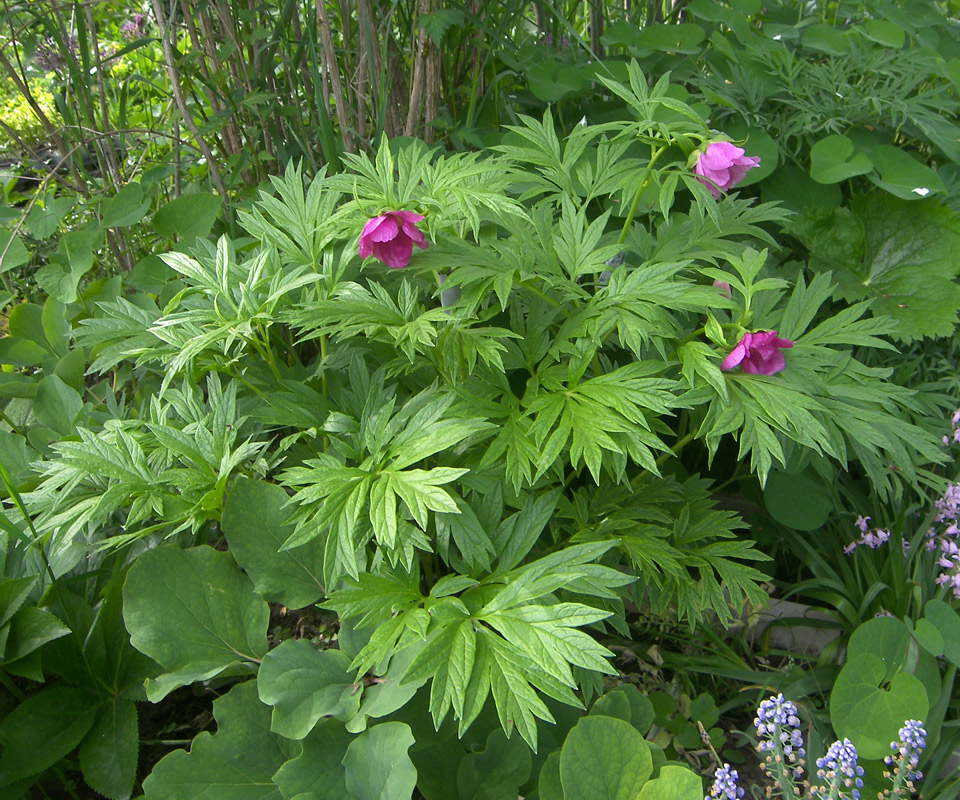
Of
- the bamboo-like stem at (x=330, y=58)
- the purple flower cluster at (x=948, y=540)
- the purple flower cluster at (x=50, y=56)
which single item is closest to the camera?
the purple flower cluster at (x=948, y=540)

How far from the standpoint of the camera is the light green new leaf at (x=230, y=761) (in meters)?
1.04

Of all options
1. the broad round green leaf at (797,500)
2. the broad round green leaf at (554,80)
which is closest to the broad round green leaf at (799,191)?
the broad round green leaf at (554,80)

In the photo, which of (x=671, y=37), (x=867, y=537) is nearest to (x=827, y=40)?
(x=671, y=37)

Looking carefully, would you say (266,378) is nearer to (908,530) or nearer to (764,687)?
(764,687)

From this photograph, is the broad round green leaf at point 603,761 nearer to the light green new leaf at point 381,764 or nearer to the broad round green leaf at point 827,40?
the light green new leaf at point 381,764

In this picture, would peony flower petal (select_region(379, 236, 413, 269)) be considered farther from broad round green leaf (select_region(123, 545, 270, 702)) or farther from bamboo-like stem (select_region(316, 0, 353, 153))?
bamboo-like stem (select_region(316, 0, 353, 153))

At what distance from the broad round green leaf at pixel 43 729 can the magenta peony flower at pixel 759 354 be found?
1136mm

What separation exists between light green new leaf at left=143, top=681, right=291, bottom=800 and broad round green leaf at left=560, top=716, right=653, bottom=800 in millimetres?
429

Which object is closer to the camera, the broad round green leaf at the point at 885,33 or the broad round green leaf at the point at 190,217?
the broad round green leaf at the point at 190,217

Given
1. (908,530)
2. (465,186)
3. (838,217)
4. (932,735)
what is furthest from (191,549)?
(838,217)

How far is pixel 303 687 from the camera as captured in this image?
3.52 feet

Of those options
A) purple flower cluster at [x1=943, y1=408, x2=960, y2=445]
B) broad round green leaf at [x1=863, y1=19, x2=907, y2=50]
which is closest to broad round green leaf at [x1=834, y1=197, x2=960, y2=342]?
purple flower cluster at [x1=943, y1=408, x2=960, y2=445]

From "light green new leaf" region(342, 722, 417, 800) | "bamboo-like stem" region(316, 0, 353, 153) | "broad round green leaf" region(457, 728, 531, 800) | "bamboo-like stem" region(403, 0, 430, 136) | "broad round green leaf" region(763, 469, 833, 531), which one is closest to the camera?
"light green new leaf" region(342, 722, 417, 800)

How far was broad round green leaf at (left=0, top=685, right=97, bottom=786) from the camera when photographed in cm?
112
